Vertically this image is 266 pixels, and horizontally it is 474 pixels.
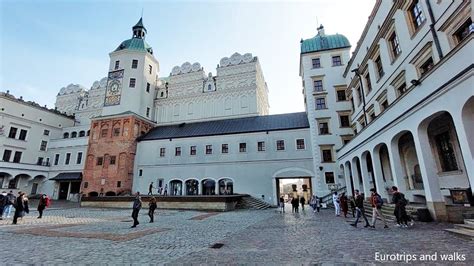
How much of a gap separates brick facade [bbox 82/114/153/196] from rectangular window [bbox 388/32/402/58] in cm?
3414

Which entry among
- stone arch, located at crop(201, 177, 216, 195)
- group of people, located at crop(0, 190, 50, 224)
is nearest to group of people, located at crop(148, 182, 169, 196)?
stone arch, located at crop(201, 177, 216, 195)

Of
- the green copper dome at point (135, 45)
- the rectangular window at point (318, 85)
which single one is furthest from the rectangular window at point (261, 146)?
the green copper dome at point (135, 45)

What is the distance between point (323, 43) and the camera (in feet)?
101

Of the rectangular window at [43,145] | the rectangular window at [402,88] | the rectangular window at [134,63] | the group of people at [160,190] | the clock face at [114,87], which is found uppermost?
the rectangular window at [134,63]

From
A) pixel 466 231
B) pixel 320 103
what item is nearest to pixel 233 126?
pixel 320 103

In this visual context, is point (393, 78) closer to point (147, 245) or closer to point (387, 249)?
point (387, 249)

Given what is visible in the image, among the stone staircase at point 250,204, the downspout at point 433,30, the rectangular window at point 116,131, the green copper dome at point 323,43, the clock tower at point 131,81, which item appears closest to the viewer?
the downspout at point 433,30

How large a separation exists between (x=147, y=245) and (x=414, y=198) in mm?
15003

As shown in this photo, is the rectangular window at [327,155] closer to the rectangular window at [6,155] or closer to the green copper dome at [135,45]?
the green copper dome at [135,45]

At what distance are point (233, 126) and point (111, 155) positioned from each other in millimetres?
19365

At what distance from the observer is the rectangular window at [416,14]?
13.4 meters

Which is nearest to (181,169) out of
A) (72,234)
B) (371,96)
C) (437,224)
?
(72,234)

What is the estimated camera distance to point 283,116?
33.6 meters

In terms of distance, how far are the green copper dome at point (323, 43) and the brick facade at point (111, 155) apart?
91.7ft
